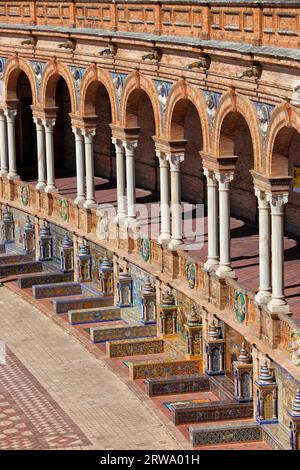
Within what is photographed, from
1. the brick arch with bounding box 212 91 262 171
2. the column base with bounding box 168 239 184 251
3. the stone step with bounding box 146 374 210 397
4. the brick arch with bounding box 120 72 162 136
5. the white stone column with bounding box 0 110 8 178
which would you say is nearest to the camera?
the brick arch with bounding box 212 91 262 171

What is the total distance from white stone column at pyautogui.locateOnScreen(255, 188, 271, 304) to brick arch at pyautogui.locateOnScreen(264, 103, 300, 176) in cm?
59

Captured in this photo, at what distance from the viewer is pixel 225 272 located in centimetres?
3250

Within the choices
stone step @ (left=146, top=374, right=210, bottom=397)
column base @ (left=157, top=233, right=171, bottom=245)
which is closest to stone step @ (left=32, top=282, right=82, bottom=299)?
column base @ (left=157, top=233, right=171, bottom=245)

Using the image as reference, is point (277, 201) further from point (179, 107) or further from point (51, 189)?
point (51, 189)

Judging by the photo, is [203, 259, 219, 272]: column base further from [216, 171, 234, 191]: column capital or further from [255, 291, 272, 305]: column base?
[255, 291, 272, 305]: column base

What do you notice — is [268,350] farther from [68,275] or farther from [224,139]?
[68,275]

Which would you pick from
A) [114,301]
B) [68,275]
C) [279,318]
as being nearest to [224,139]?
[279,318]

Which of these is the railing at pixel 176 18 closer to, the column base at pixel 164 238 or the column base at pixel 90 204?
the column base at pixel 90 204

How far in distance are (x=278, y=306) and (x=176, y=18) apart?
312 inches

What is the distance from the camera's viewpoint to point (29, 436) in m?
29.3

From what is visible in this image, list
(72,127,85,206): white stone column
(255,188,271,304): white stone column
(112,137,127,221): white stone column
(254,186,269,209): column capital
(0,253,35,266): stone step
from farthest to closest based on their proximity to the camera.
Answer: (0,253,35,266): stone step < (72,127,85,206): white stone column < (112,137,127,221): white stone column < (255,188,271,304): white stone column < (254,186,269,209): column capital

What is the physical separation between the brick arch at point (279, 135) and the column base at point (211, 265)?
3.99 metres

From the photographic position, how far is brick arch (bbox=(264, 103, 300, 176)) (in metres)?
28.2

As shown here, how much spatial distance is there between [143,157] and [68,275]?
5.72 metres
